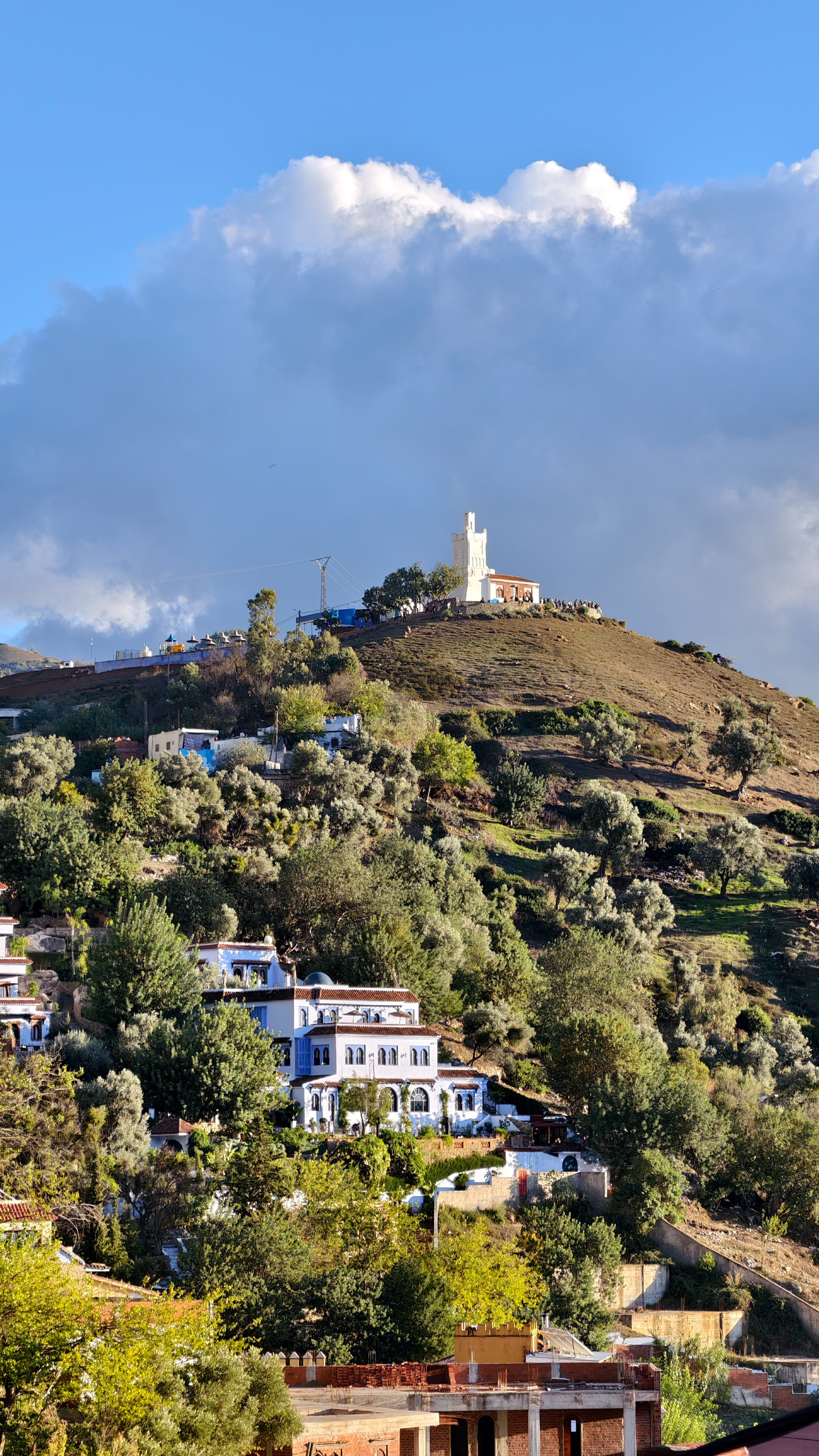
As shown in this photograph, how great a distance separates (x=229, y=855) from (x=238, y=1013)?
19.6 metres

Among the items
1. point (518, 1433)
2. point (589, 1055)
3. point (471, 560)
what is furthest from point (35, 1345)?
point (471, 560)

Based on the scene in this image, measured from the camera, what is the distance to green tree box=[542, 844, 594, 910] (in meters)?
82.9

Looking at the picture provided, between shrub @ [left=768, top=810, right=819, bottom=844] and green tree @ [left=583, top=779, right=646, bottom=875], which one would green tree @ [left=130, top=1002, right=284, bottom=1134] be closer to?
green tree @ [left=583, top=779, right=646, bottom=875]

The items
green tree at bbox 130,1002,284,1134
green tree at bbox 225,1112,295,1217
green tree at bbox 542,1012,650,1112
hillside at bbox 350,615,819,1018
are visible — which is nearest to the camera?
green tree at bbox 225,1112,295,1217

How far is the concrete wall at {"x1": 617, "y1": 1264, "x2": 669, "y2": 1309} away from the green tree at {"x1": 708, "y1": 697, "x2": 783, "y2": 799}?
57670 mm

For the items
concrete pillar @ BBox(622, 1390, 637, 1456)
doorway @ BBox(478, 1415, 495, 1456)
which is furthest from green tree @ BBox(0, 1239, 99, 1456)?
concrete pillar @ BBox(622, 1390, 637, 1456)

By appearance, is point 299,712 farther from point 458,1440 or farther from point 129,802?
point 458,1440

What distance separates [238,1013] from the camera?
167ft

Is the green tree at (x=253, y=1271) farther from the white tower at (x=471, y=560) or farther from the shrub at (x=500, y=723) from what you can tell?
the white tower at (x=471, y=560)

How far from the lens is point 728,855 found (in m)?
88.5

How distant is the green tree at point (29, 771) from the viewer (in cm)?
7775

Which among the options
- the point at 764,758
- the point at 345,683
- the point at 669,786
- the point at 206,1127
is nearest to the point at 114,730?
the point at 345,683

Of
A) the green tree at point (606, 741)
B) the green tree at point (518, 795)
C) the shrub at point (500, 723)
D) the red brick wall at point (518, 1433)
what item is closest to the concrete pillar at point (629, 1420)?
the red brick wall at point (518, 1433)

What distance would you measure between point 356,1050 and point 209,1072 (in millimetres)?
6958
